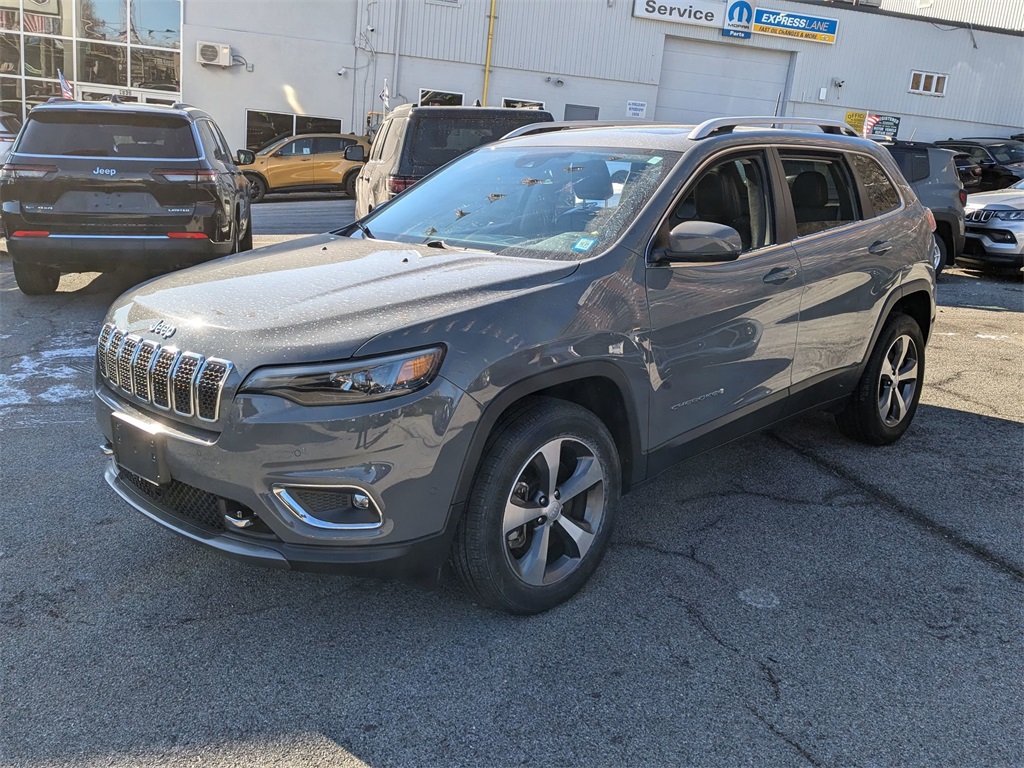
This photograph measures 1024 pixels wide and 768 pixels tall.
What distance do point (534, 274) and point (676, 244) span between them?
0.62m

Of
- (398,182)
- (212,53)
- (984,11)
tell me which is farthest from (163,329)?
(984,11)

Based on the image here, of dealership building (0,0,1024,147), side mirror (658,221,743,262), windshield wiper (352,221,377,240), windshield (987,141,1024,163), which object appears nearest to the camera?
side mirror (658,221,743,262)

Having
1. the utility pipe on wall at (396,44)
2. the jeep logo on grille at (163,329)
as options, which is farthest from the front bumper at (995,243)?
the utility pipe on wall at (396,44)

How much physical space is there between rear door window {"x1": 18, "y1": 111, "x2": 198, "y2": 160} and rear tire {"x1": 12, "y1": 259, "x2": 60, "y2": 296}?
1.17 metres

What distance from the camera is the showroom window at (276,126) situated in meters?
22.1

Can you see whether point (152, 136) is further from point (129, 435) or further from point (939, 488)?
point (939, 488)

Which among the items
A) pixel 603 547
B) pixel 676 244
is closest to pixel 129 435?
pixel 603 547

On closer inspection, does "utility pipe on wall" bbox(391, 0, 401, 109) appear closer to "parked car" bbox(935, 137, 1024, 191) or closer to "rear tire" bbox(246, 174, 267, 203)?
"rear tire" bbox(246, 174, 267, 203)

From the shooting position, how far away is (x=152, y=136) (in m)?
7.57

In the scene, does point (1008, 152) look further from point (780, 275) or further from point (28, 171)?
point (28, 171)

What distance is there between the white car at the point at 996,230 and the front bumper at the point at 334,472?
453 inches

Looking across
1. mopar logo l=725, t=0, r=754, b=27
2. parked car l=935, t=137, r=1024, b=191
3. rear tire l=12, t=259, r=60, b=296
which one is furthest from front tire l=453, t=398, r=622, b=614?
mopar logo l=725, t=0, r=754, b=27

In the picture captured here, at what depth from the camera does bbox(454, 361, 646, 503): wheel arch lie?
8.82 feet

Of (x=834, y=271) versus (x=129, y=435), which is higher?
(x=834, y=271)
